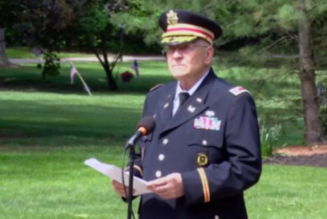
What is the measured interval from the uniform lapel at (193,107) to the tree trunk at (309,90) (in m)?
12.4

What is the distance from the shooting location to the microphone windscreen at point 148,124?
4.30 meters

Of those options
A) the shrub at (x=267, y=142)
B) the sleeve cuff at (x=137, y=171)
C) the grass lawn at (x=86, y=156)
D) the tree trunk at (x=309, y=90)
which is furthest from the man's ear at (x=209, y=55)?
the tree trunk at (x=309, y=90)

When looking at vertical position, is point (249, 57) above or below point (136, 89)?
above

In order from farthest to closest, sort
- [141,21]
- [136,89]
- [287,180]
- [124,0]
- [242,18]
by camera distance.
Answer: [136,89] < [124,0] < [141,21] < [242,18] < [287,180]

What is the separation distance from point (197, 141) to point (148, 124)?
235mm

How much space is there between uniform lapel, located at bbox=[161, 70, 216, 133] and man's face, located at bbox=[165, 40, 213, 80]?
0.10 meters

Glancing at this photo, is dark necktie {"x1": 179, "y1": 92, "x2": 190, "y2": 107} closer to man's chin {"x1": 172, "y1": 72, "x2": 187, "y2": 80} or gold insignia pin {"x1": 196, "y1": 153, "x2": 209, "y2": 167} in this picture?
man's chin {"x1": 172, "y1": 72, "x2": 187, "y2": 80}

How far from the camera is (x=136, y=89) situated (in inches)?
1750

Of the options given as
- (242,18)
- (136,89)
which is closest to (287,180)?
(242,18)

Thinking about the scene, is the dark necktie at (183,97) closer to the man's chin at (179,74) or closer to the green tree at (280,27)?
the man's chin at (179,74)

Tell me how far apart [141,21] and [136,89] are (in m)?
25.9

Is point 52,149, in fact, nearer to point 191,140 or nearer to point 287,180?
point 287,180

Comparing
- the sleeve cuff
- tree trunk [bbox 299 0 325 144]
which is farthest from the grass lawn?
the sleeve cuff

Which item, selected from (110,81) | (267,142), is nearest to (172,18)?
(267,142)
